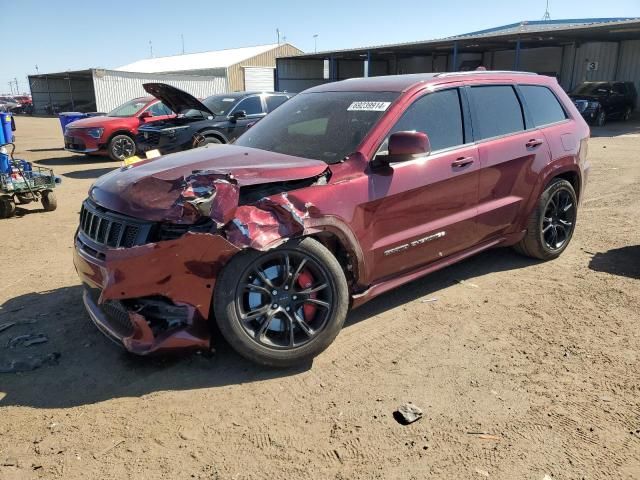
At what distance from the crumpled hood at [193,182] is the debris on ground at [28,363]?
1.11 m

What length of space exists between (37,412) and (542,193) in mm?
4445

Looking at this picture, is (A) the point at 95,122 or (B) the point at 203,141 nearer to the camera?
(B) the point at 203,141

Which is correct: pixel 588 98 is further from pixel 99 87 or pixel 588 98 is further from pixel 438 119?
pixel 99 87

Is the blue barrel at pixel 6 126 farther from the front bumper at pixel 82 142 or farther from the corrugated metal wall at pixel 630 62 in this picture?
the corrugated metal wall at pixel 630 62

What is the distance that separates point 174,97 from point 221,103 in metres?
2.29

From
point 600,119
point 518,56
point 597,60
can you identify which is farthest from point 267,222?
point 597,60

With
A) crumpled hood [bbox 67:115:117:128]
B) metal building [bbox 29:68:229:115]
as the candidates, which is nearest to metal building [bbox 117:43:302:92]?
metal building [bbox 29:68:229:115]

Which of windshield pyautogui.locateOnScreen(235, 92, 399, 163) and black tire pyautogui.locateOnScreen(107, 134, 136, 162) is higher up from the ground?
windshield pyautogui.locateOnScreen(235, 92, 399, 163)

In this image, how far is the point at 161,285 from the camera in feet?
9.69

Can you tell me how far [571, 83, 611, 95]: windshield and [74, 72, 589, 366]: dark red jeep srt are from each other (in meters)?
20.7

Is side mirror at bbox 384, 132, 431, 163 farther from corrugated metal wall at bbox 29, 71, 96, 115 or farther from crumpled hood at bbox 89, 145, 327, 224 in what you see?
corrugated metal wall at bbox 29, 71, 96, 115

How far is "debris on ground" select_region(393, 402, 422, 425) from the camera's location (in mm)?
2793

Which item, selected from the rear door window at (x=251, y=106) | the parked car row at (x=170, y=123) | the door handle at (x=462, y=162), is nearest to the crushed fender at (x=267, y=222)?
the door handle at (x=462, y=162)

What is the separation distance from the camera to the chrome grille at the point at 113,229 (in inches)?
119
